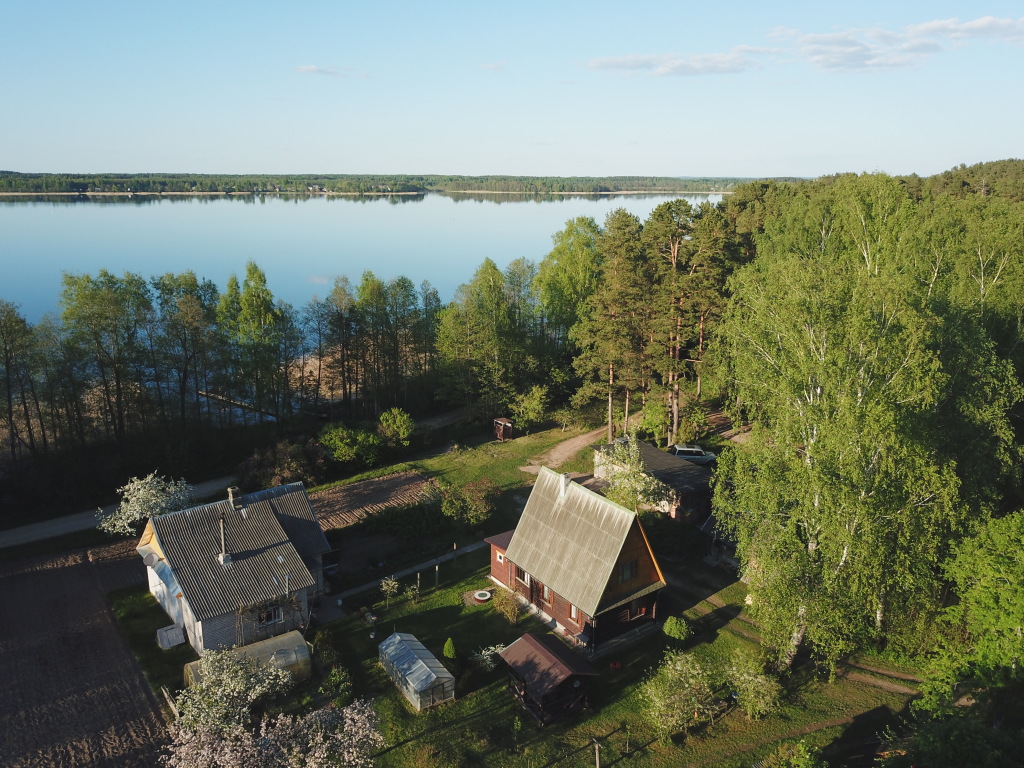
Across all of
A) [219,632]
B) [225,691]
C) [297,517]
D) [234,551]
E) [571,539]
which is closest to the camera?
[225,691]

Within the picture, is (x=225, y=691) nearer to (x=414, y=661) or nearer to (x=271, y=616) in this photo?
(x=414, y=661)

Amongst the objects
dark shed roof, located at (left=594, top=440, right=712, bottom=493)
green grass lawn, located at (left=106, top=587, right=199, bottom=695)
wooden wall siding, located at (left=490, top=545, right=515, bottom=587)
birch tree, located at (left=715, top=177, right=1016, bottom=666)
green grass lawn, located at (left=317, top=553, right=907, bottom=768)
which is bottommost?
green grass lawn, located at (left=106, top=587, right=199, bottom=695)

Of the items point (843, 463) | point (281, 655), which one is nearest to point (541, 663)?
point (281, 655)

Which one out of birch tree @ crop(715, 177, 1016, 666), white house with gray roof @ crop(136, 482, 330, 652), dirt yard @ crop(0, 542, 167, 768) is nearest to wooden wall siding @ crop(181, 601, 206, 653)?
white house with gray roof @ crop(136, 482, 330, 652)

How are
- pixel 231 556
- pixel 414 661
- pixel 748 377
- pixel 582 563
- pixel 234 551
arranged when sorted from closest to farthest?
pixel 414 661
pixel 748 377
pixel 582 563
pixel 231 556
pixel 234 551

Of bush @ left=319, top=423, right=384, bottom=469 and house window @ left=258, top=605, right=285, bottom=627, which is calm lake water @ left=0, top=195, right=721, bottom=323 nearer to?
bush @ left=319, top=423, right=384, bottom=469

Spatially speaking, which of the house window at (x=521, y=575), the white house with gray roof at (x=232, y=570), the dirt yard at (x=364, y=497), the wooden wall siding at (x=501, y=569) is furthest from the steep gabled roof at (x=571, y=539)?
the dirt yard at (x=364, y=497)
